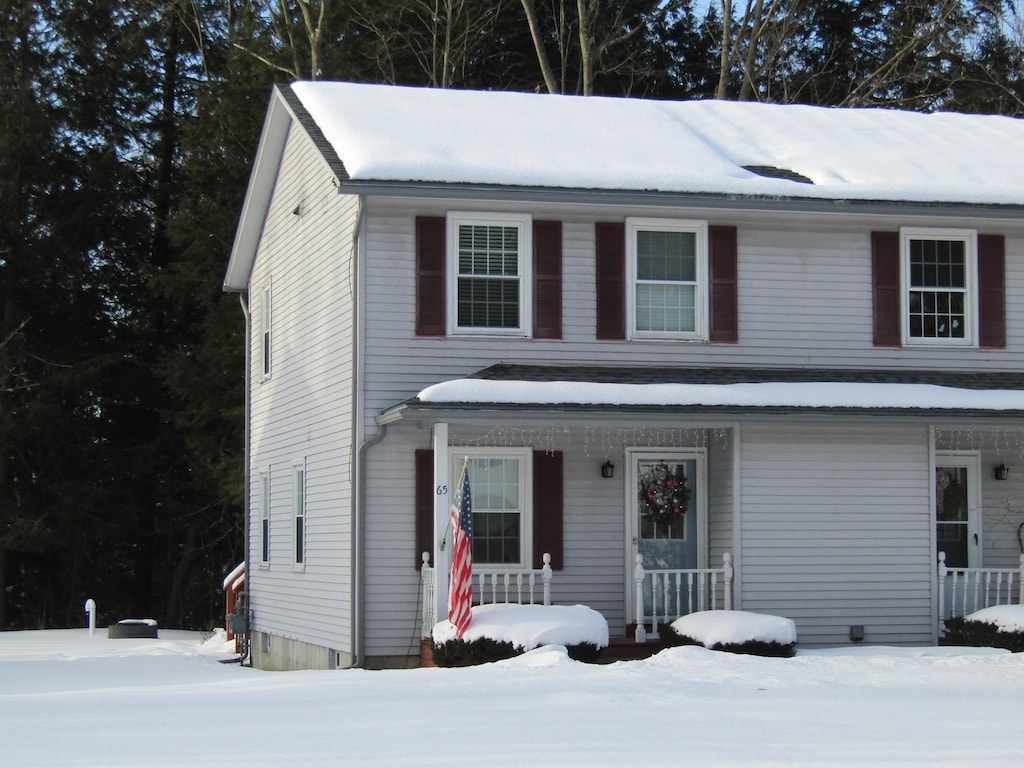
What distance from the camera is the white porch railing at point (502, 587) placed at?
15.1 meters

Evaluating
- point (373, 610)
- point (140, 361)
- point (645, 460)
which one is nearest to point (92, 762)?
point (373, 610)

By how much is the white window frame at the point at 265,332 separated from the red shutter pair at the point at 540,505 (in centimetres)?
521

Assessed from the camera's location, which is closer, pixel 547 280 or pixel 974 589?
pixel 547 280

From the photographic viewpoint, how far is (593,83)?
3278 cm

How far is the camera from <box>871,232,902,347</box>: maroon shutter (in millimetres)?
16969

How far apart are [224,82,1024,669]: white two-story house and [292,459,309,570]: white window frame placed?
533 millimetres

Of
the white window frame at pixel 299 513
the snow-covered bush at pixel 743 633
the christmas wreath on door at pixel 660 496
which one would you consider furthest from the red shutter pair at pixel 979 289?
the white window frame at pixel 299 513

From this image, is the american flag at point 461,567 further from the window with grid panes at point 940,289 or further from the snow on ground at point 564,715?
the window with grid panes at point 940,289

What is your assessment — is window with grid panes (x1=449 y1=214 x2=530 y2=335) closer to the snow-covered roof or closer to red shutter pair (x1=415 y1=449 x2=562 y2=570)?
the snow-covered roof

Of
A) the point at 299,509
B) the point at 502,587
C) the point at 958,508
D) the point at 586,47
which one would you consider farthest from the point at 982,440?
the point at 586,47

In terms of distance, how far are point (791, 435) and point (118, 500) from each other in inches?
803

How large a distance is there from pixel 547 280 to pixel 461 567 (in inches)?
144

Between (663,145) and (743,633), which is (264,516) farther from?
(743,633)

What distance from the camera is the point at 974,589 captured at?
16.4 meters
